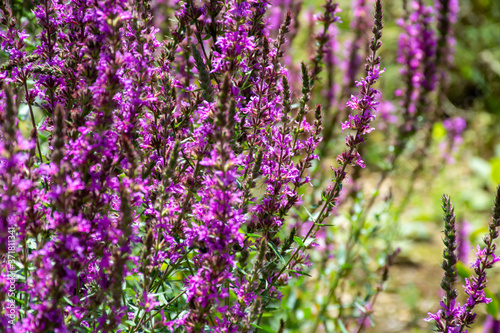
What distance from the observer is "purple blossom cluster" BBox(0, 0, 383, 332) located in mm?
1615

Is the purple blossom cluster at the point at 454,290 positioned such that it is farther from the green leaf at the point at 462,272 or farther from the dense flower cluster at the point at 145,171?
the green leaf at the point at 462,272

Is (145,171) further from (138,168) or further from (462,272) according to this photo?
(462,272)

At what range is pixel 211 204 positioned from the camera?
1.77 meters

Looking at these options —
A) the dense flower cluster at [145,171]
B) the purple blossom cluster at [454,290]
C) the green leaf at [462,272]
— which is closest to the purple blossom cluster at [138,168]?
the dense flower cluster at [145,171]

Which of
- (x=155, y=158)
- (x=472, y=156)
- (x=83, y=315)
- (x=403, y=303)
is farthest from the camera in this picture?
(x=472, y=156)

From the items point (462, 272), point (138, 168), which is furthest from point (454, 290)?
point (462, 272)

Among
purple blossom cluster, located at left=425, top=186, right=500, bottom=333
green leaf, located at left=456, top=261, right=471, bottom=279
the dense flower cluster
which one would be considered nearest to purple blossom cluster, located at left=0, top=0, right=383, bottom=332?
the dense flower cluster

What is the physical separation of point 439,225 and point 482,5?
8526 mm

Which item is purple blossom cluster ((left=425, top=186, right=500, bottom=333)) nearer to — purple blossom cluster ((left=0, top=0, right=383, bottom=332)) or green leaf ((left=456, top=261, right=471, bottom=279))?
purple blossom cluster ((left=0, top=0, right=383, bottom=332))

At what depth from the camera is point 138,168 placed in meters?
1.70

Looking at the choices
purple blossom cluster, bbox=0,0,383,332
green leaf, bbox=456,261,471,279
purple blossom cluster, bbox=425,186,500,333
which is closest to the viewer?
purple blossom cluster, bbox=0,0,383,332

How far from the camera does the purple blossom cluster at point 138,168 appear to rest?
1615 mm

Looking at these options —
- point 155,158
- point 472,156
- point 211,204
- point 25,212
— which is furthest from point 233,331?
point 472,156

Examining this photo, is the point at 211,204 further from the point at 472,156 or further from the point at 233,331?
the point at 472,156
